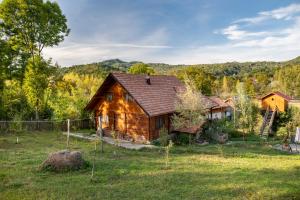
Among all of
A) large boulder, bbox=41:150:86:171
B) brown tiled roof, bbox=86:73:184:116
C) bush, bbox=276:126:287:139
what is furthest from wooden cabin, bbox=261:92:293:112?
large boulder, bbox=41:150:86:171

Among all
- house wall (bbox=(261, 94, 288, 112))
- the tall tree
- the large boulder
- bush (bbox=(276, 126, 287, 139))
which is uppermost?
the tall tree

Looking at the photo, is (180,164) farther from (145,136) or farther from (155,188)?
(145,136)

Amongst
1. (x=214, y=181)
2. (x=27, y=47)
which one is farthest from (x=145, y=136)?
(x=27, y=47)

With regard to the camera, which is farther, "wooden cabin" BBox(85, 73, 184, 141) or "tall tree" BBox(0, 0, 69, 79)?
"tall tree" BBox(0, 0, 69, 79)

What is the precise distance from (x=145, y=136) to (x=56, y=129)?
9.59m

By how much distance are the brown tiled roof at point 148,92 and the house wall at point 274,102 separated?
19.6m

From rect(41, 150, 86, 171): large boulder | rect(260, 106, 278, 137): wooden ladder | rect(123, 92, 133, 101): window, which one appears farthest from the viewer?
rect(260, 106, 278, 137): wooden ladder

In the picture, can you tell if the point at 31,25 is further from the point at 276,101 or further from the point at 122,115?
the point at 276,101

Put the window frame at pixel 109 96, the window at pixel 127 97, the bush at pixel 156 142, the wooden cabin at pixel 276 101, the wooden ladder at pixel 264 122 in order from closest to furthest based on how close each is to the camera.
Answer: the bush at pixel 156 142 < the window at pixel 127 97 < the window frame at pixel 109 96 < the wooden ladder at pixel 264 122 < the wooden cabin at pixel 276 101

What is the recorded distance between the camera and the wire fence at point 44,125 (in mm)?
25188

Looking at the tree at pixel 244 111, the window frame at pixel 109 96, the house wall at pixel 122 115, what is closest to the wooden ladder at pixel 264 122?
the tree at pixel 244 111

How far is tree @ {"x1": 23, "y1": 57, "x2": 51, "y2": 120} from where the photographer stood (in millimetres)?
28312

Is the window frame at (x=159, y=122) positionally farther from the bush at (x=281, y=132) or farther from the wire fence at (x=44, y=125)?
the bush at (x=281, y=132)

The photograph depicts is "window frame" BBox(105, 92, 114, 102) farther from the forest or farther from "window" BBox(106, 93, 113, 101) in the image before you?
the forest
